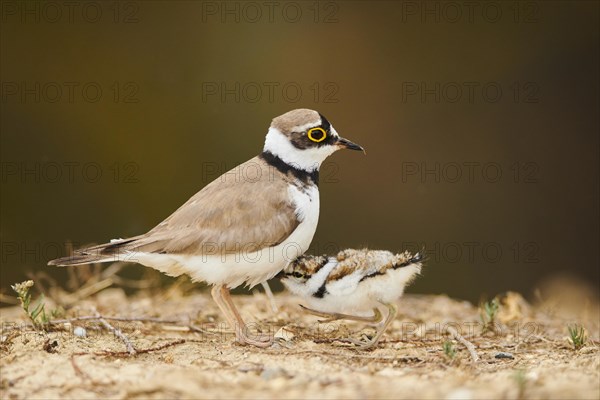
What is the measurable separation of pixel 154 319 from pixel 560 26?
8168 mm

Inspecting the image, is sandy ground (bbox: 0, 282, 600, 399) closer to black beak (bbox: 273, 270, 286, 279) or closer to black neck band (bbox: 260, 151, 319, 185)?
black beak (bbox: 273, 270, 286, 279)

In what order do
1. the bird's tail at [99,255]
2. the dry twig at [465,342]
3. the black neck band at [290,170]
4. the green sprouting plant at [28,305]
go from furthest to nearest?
1. the black neck band at [290,170]
2. the bird's tail at [99,255]
3. the green sprouting plant at [28,305]
4. the dry twig at [465,342]

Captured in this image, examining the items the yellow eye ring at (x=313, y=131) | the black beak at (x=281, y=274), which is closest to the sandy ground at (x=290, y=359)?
the black beak at (x=281, y=274)

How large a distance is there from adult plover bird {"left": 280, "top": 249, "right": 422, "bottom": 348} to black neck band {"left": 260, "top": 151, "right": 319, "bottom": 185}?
2.15 feet

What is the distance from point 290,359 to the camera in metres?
4.93

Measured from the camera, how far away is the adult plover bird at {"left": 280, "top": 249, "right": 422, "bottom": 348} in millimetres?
5473

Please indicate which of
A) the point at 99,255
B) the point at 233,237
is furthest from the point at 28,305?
the point at 233,237

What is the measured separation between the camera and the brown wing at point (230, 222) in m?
5.49

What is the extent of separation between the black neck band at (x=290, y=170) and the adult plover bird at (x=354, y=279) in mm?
655

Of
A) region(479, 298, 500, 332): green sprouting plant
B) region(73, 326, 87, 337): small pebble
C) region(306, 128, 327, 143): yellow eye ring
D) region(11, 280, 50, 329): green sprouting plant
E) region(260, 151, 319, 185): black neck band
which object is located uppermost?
region(306, 128, 327, 143): yellow eye ring

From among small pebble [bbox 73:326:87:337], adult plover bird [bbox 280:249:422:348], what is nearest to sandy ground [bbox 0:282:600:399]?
small pebble [bbox 73:326:87:337]

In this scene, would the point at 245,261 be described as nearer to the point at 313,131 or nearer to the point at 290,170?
the point at 290,170

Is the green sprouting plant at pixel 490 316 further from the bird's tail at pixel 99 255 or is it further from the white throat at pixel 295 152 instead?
the bird's tail at pixel 99 255

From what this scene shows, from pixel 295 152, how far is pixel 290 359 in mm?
1763
